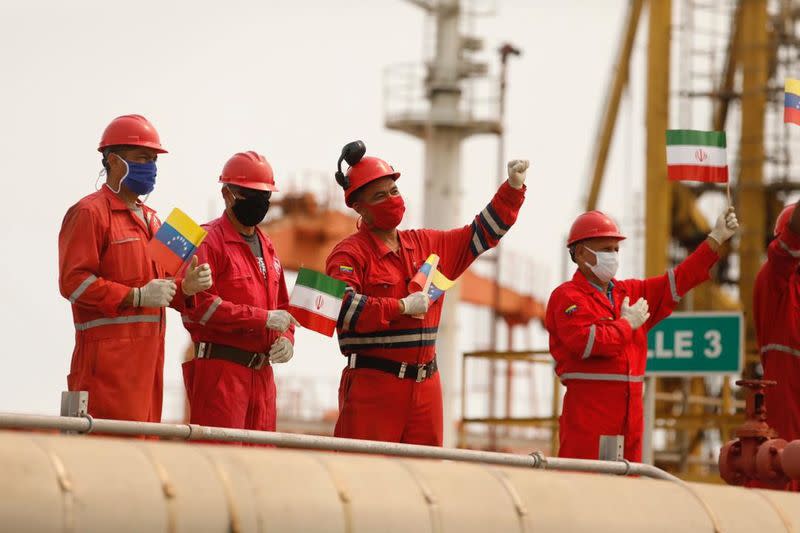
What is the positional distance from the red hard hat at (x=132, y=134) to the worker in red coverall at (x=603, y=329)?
2781 mm

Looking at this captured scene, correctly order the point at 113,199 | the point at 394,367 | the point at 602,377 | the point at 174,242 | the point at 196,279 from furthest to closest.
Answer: the point at 602,377 → the point at 394,367 → the point at 113,199 → the point at 196,279 → the point at 174,242

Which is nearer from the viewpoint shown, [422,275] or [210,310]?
[210,310]

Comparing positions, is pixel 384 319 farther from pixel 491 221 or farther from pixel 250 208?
pixel 491 221

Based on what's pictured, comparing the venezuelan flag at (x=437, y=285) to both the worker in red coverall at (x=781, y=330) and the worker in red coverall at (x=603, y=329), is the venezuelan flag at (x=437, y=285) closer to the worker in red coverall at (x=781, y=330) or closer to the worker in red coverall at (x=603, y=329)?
the worker in red coverall at (x=603, y=329)

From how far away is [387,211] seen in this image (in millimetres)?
10508

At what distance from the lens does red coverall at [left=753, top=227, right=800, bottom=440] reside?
39.8 feet

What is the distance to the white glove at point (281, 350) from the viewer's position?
987 centimetres

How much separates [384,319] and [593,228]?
185 centimetres

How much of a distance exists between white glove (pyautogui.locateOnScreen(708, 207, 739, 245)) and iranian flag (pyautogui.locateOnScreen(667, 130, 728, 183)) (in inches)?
32.2

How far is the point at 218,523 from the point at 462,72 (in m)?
34.6

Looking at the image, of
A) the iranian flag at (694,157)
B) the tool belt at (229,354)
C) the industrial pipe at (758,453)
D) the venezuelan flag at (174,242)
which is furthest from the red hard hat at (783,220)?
the venezuelan flag at (174,242)

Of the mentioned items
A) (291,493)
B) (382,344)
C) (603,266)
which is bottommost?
(291,493)

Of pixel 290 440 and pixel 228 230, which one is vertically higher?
pixel 228 230

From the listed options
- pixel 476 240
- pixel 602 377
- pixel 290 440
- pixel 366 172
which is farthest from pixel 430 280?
pixel 290 440
